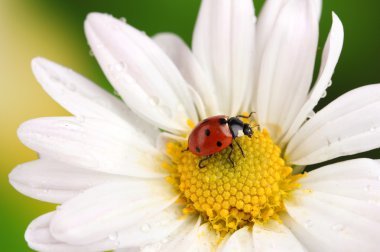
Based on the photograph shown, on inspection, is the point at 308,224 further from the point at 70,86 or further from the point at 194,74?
the point at 70,86

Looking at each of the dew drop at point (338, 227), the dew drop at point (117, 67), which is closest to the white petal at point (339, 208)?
the dew drop at point (338, 227)

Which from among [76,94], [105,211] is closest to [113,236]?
[105,211]

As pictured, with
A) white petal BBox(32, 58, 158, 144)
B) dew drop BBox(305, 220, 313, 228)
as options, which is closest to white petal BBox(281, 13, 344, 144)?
dew drop BBox(305, 220, 313, 228)

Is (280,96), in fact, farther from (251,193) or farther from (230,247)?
(230,247)

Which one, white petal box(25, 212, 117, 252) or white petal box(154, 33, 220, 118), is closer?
white petal box(25, 212, 117, 252)

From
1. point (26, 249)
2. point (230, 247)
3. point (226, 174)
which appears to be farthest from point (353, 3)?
point (26, 249)

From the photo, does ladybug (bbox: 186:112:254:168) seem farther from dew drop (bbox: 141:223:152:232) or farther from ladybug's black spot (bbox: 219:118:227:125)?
dew drop (bbox: 141:223:152:232)
